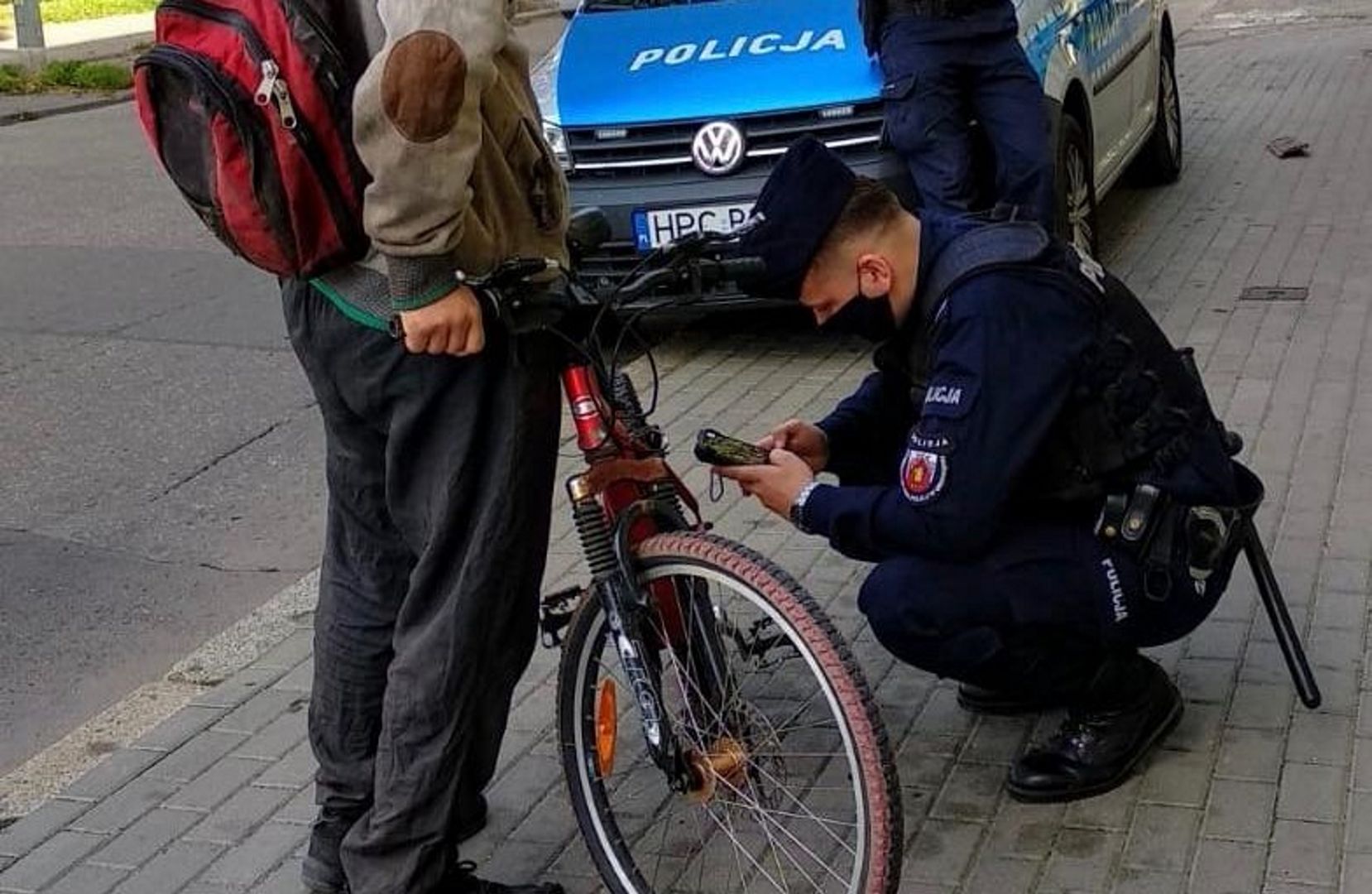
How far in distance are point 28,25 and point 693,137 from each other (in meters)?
12.3

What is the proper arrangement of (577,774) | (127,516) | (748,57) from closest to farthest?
(577,774)
(127,516)
(748,57)

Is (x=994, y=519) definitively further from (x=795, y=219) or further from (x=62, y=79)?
(x=62, y=79)

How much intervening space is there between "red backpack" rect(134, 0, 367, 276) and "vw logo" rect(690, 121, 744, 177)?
3894 mm

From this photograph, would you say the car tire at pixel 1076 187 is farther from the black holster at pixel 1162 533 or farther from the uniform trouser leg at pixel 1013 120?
the black holster at pixel 1162 533

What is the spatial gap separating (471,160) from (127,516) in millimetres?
3572

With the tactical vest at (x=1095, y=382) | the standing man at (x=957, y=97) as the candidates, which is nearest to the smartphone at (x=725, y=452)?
the tactical vest at (x=1095, y=382)

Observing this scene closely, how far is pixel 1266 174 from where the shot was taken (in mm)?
9922

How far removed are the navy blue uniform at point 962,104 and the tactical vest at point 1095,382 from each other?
3.09 m

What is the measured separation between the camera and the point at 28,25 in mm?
17203

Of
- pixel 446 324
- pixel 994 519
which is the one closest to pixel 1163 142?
pixel 994 519

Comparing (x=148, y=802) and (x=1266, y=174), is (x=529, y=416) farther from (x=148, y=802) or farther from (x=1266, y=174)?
(x=1266, y=174)

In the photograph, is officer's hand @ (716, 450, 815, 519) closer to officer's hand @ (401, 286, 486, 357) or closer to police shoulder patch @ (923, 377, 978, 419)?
police shoulder patch @ (923, 377, 978, 419)

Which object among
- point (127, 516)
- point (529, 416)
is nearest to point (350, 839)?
point (529, 416)

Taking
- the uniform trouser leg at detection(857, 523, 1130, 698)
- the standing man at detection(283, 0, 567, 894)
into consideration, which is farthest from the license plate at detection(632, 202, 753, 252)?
the standing man at detection(283, 0, 567, 894)
